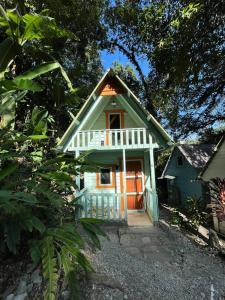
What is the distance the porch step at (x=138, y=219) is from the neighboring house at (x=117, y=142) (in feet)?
0.96

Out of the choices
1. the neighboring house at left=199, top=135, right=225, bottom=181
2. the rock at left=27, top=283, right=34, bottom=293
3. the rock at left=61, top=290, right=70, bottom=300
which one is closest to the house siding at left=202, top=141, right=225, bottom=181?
the neighboring house at left=199, top=135, right=225, bottom=181

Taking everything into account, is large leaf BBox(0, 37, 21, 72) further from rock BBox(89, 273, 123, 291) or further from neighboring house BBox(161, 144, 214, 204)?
neighboring house BBox(161, 144, 214, 204)

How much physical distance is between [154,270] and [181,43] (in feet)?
22.5

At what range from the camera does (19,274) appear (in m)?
4.20

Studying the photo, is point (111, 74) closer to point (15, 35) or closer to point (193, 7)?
point (193, 7)

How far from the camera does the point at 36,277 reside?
418 cm

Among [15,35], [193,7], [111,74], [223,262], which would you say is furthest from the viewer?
[111,74]

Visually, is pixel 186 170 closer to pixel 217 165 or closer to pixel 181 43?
pixel 217 165

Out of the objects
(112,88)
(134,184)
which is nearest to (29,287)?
(134,184)

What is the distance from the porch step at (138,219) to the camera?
946cm

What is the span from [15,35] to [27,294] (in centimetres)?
444

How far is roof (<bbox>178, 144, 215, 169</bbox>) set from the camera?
14.8 m

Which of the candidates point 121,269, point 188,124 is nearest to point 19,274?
point 121,269

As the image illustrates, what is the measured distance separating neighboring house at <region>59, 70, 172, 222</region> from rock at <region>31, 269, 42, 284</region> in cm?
524
